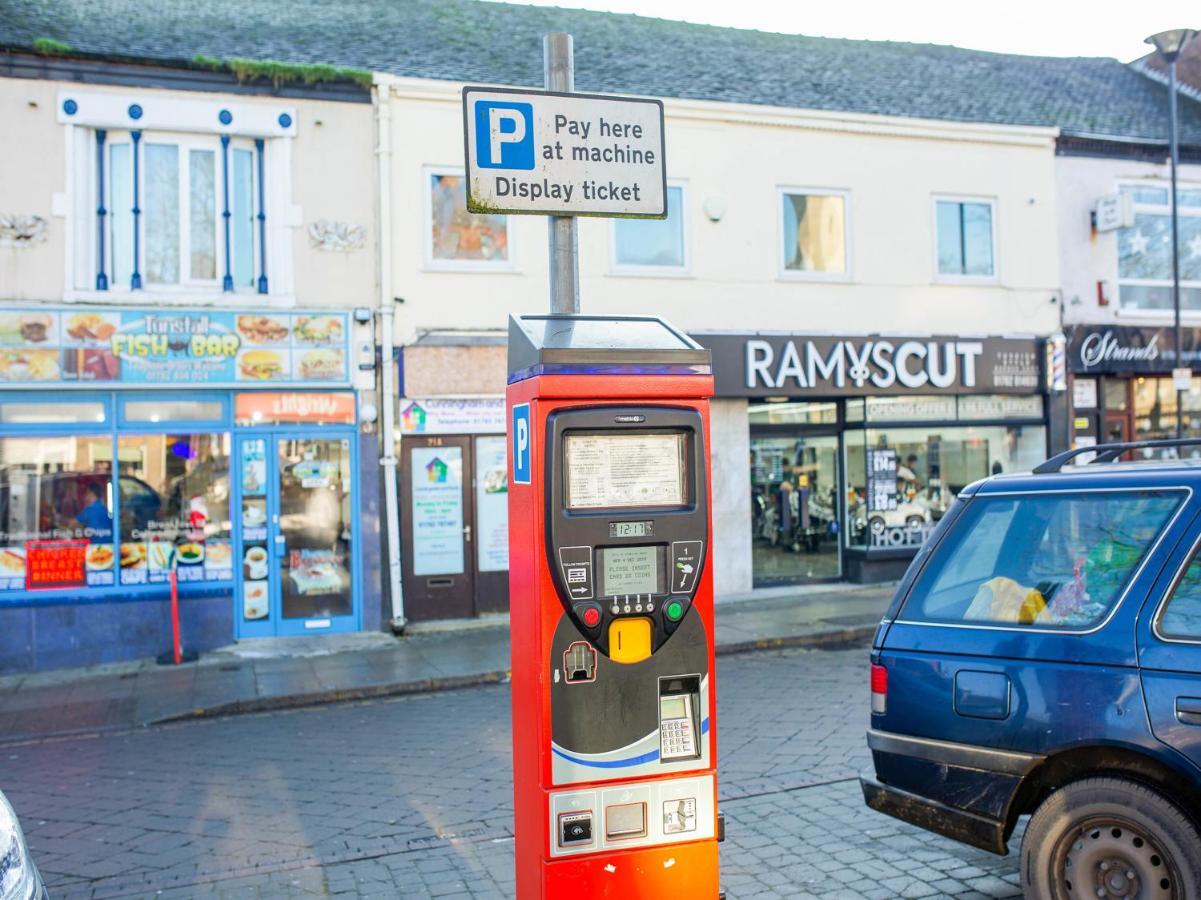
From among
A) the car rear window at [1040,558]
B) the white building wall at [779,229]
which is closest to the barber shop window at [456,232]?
the white building wall at [779,229]

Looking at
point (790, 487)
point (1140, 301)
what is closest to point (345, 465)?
point (790, 487)

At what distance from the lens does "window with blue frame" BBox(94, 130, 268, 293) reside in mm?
12148

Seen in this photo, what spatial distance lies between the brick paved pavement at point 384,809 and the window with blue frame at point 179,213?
5.59 m

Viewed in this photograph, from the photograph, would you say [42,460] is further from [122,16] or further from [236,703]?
[122,16]

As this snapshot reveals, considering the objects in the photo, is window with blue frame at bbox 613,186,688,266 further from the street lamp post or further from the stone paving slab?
the street lamp post

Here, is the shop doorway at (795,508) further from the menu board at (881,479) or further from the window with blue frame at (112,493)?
the window with blue frame at (112,493)

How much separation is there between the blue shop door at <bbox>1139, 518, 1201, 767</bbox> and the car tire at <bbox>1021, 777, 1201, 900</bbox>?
0.26m

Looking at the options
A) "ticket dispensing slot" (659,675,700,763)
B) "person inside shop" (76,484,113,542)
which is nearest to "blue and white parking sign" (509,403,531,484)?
"ticket dispensing slot" (659,675,700,763)

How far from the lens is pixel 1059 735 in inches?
156

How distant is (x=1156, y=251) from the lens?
16.8 m

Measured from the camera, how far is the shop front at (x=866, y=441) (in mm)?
14883

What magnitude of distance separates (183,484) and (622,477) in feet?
31.9

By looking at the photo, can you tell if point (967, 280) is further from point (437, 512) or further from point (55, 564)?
point (55, 564)

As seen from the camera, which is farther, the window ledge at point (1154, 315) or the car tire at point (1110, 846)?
the window ledge at point (1154, 315)
